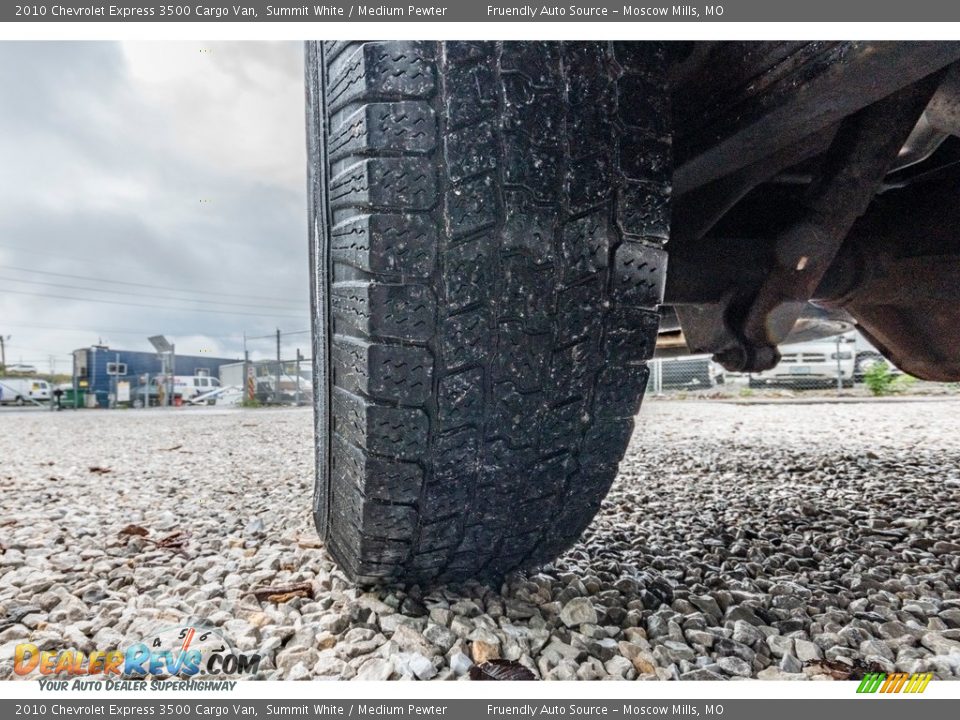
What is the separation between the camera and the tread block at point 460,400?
1.87 ft

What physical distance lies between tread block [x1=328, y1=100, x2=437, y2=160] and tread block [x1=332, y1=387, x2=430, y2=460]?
243mm

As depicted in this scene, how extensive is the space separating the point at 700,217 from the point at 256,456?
201cm

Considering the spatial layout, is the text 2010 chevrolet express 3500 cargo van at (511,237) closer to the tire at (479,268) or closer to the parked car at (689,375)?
the tire at (479,268)

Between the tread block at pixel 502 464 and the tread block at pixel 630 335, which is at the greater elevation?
the tread block at pixel 630 335

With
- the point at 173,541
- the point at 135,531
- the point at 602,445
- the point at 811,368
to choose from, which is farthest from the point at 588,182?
the point at 811,368

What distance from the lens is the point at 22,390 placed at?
11.3 metres

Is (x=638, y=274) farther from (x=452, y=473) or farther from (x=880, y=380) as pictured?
(x=880, y=380)

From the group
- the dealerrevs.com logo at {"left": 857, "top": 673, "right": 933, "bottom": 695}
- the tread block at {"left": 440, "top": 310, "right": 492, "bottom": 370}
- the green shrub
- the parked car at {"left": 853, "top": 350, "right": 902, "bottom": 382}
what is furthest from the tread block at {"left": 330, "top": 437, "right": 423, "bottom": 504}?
the parked car at {"left": 853, "top": 350, "right": 902, "bottom": 382}

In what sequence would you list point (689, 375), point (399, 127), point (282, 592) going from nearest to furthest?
point (399, 127)
point (282, 592)
point (689, 375)

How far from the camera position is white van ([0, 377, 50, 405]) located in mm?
11047

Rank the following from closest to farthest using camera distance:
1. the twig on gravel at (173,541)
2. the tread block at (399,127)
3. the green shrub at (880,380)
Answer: the tread block at (399,127) < the twig on gravel at (173,541) < the green shrub at (880,380)

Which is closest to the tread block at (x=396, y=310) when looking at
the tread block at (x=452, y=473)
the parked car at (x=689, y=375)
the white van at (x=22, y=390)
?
the tread block at (x=452, y=473)

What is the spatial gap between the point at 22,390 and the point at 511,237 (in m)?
14.0
